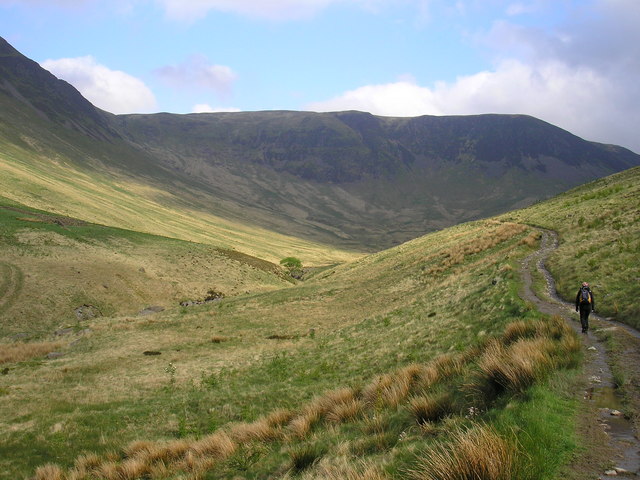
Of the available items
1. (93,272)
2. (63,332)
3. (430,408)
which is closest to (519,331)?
(430,408)

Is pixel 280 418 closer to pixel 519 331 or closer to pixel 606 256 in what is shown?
pixel 519 331

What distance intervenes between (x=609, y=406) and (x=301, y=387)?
514 inches

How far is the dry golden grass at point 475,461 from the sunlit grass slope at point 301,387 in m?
0.12

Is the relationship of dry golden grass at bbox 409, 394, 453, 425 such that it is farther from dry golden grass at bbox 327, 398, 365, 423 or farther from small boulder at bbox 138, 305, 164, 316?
small boulder at bbox 138, 305, 164, 316

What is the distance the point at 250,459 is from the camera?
10.4 m

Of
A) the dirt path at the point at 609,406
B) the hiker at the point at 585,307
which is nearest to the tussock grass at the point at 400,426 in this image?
the dirt path at the point at 609,406

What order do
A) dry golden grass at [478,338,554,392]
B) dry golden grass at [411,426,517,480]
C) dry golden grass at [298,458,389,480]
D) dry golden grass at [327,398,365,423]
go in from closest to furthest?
dry golden grass at [411,426,517,480]
dry golden grass at [298,458,389,480]
dry golden grass at [478,338,554,392]
dry golden grass at [327,398,365,423]

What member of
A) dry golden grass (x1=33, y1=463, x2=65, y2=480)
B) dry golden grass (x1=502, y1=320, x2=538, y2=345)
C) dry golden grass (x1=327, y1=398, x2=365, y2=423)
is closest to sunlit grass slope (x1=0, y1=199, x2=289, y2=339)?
dry golden grass (x1=33, y1=463, x2=65, y2=480)

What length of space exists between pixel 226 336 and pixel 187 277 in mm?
35147

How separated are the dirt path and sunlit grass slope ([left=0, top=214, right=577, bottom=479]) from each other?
0.46 m

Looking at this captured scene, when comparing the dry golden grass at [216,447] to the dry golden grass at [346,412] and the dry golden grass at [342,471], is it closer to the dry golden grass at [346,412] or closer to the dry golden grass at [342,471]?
the dry golden grass at [346,412]

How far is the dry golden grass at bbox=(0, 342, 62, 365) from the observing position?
1155 inches

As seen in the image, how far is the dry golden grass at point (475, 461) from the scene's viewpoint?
18.1ft

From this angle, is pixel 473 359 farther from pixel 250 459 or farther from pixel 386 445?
pixel 250 459
